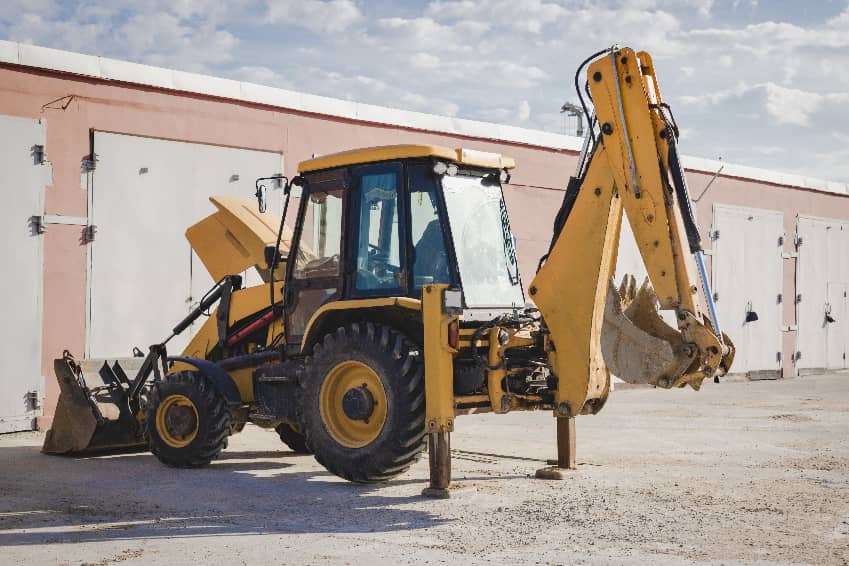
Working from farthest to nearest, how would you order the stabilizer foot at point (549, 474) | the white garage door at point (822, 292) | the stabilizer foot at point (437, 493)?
the white garage door at point (822, 292)
the stabilizer foot at point (549, 474)
the stabilizer foot at point (437, 493)

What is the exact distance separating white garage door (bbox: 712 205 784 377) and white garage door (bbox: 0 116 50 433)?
13173mm

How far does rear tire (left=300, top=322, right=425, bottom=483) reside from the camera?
7738mm

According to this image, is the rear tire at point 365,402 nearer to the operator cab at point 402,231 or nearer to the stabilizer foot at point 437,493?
the stabilizer foot at point 437,493

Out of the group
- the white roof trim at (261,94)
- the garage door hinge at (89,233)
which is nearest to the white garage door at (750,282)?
the white roof trim at (261,94)

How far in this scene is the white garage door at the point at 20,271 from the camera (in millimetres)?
11281

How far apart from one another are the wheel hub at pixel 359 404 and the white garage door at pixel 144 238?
4565 millimetres

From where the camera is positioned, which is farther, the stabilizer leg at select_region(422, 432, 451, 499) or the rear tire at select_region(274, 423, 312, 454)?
the rear tire at select_region(274, 423, 312, 454)

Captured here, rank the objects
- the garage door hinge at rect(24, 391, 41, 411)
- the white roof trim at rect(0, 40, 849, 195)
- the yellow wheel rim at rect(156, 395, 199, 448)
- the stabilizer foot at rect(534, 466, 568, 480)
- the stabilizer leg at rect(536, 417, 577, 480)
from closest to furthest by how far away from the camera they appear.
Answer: the stabilizer foot at rect(534, 466, 568, 480) → the stabilizer leg at rect(536, 417, 577, 480) → the yellow wheel rim at rect(156, 395, 199, 448) → the garage door hinge at rect(24, 391, 41, 411) → the white roof trim at rect(0, 40, 849, 195)

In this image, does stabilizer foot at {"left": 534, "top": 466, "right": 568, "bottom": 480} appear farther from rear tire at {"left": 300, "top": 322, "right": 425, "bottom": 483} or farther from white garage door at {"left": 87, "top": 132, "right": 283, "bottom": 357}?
white garage door at {"left": 87, "top": 132, "right": 283, "bottom": 357}

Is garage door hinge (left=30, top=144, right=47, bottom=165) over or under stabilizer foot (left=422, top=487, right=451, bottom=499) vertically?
over

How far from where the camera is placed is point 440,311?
7.59 metres

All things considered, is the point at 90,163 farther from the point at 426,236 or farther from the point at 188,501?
the point at 188,501

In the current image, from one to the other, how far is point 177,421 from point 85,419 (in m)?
1.05

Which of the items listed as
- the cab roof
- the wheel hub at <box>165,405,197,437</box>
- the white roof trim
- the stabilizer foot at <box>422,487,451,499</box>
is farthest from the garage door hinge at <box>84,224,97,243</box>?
the stabilizer foot at <box>422,487,451,499</box>
